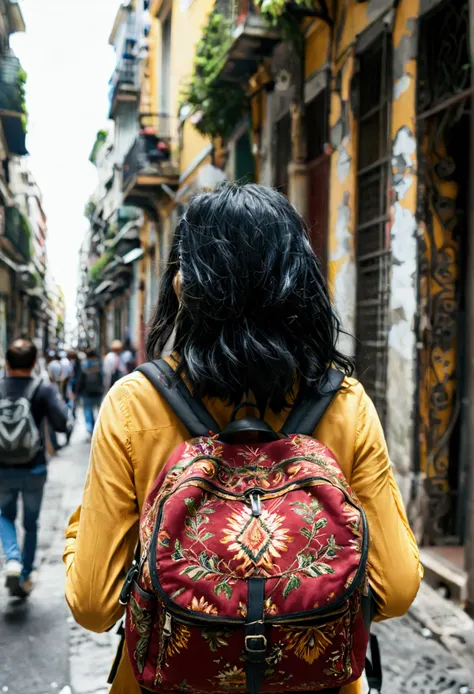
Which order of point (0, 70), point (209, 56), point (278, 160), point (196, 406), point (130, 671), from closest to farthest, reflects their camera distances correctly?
point (196, 406)
point (130, 671)
point (278, 160)
point (209, 56)
point (0, 70)

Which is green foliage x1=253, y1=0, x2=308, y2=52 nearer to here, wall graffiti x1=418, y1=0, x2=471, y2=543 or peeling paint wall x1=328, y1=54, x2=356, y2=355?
peeling paint wall x1=328, y1=54, x2=356, y2=355

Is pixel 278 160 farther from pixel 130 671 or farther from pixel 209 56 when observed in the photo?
pixel 130 671

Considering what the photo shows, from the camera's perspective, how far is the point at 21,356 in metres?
4.67

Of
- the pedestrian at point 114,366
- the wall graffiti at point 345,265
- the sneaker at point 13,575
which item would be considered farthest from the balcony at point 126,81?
the sneaker at point 13,575

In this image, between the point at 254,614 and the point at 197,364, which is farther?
the point at 197,364

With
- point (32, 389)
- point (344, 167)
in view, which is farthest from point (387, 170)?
point (32, 389)

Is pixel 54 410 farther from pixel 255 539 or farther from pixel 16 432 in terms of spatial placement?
pixel 255 539

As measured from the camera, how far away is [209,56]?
398 inches

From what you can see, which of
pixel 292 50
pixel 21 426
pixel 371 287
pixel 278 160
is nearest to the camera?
pixel 21 426

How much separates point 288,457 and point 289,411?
0.18 m

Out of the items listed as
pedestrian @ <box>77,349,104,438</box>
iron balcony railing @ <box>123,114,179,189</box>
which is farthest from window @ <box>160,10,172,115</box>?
pedestrian @ <box>77,349,104,438</box>

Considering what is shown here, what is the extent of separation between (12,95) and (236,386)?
2039 centimetres

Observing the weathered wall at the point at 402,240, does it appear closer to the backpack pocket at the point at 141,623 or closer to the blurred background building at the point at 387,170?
the blurred background building at the point at 387,170

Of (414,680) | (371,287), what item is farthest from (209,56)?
(414,680)
